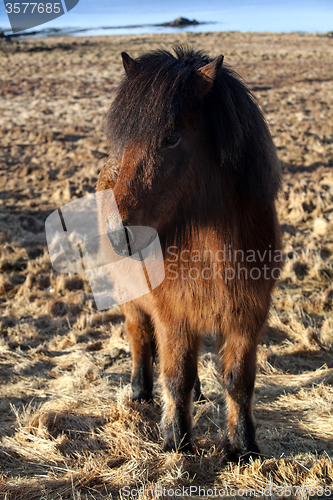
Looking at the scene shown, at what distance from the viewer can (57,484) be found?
2.08m

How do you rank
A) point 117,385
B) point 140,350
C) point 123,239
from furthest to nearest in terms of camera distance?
1. point 117,385
2. point 140,350
3. point 123,239

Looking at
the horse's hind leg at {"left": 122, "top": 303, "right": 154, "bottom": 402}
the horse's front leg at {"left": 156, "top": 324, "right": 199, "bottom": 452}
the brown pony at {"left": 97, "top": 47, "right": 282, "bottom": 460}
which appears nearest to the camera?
the brown pony at {"left": 97, "top": 47, "right": 282, "bottom": 460}

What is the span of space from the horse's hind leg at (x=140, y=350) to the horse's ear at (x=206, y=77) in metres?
1.78

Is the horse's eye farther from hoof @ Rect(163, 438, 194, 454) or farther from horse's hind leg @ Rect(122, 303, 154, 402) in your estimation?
hoof @ Rect(163, 438, 194, 454)

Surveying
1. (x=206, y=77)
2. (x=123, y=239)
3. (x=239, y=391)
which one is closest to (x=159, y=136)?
(x=206, y=77)

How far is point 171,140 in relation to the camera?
1697 mm

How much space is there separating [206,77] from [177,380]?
1716 mm

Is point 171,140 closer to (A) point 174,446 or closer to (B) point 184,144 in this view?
(B) point 184,144

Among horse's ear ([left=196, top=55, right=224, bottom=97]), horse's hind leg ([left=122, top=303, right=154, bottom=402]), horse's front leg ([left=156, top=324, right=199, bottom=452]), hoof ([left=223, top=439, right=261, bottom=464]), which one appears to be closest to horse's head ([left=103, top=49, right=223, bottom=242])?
horse's ear ([left=196, top=55, right=224, bottom=97])

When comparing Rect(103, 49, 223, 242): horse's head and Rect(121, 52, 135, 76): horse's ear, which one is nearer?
Rect(103, 49, 223, 242): horse's head

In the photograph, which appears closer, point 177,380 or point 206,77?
point 206,77

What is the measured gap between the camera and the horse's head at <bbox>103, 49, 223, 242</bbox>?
1.64 meters

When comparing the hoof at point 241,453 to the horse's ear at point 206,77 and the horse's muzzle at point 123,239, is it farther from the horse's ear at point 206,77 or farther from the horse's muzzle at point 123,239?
the horse's ear at point 206,77

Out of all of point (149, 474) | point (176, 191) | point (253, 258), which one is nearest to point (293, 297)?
point (253, 258)
